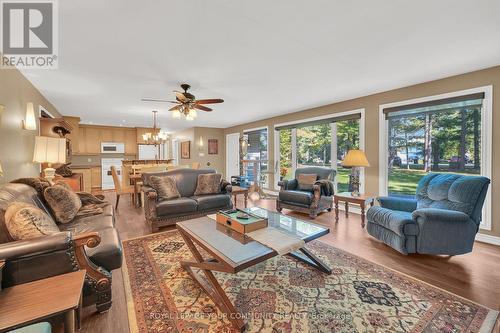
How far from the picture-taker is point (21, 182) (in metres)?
2.24

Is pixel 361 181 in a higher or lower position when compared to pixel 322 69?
lower

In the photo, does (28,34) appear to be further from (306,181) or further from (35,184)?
(306,181)

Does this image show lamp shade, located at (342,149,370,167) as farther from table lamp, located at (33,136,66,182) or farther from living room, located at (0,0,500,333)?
table lamp, located at (33,136,66,182)

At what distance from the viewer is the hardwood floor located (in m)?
1.61

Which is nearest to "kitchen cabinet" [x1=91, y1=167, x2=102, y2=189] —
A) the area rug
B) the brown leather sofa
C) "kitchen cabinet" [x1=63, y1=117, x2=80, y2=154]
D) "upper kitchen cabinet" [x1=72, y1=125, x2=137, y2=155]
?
"upper kitchen cabinet" [x1=72, y1=125, x2=137, y2=155]

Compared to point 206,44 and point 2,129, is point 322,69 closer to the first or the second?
point 206,44

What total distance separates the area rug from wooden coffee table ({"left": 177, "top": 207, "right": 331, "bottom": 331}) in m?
0.07

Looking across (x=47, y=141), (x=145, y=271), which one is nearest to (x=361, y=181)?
Answer: (x=145, y=271)

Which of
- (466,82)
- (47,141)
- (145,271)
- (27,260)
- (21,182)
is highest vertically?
(466,82)

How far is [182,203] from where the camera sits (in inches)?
138

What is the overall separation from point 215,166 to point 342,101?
17.9ft

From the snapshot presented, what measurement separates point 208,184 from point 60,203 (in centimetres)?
220

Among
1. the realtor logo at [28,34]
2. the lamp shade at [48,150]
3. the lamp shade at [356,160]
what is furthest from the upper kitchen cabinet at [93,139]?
the lamp shade at [356,160]

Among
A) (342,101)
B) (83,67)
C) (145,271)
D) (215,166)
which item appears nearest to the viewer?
(145,271)
